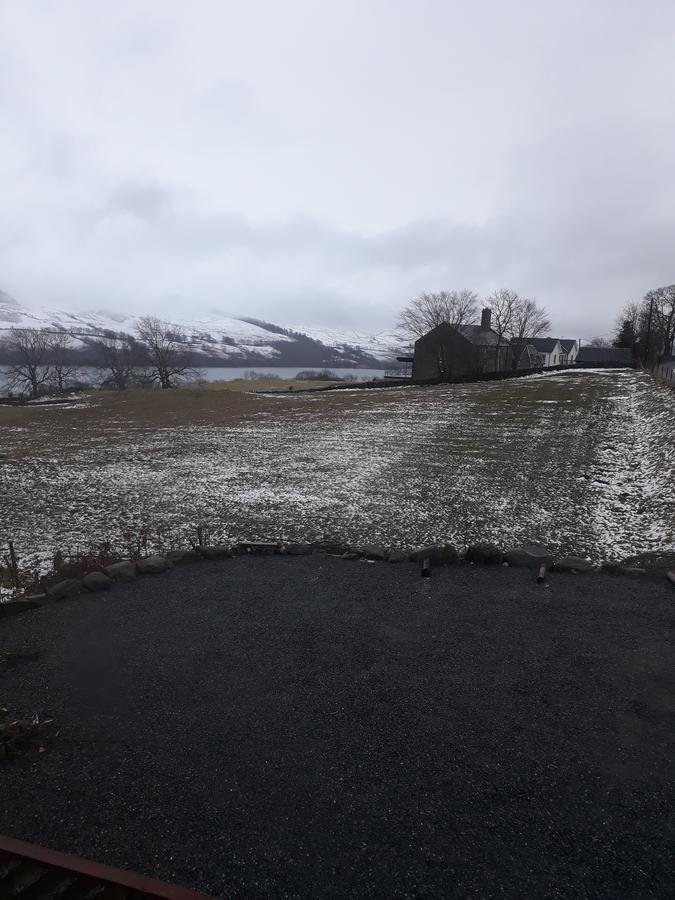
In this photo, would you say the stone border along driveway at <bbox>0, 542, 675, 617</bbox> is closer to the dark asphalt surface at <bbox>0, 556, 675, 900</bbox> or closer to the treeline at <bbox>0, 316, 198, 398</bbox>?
the dark asphalt surface at <bbox>0, 556, 675, 900</bbox>

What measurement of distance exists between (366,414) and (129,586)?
90.7ft

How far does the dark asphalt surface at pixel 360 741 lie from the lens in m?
3.61

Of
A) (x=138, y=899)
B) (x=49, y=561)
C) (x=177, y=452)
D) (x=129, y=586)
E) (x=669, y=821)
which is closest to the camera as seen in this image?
(x=138, y=899)

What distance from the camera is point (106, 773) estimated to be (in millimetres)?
4430

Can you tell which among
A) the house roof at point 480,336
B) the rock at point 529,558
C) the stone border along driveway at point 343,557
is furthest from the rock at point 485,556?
the house roof at point 480,336

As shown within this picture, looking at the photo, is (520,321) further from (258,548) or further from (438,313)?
(258,548)

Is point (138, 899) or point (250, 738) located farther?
point (250, 738)

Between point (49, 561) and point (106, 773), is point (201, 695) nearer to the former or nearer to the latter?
point (106, 773)

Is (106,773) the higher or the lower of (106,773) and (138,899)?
the lower

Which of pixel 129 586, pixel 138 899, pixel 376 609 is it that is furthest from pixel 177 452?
pixel 138 899

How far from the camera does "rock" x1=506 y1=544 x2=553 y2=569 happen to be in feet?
29.1

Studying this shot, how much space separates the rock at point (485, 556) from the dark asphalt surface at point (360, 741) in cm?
114

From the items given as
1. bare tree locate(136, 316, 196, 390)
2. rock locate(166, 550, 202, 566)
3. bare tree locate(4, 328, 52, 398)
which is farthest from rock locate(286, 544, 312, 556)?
bare tree locate(4, 328, 52, 398)

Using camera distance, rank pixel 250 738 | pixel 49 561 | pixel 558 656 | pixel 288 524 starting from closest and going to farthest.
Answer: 1. pixel 250 738
2. pixel 558 656
3. pixel 49 561
4. pixel 288 524
